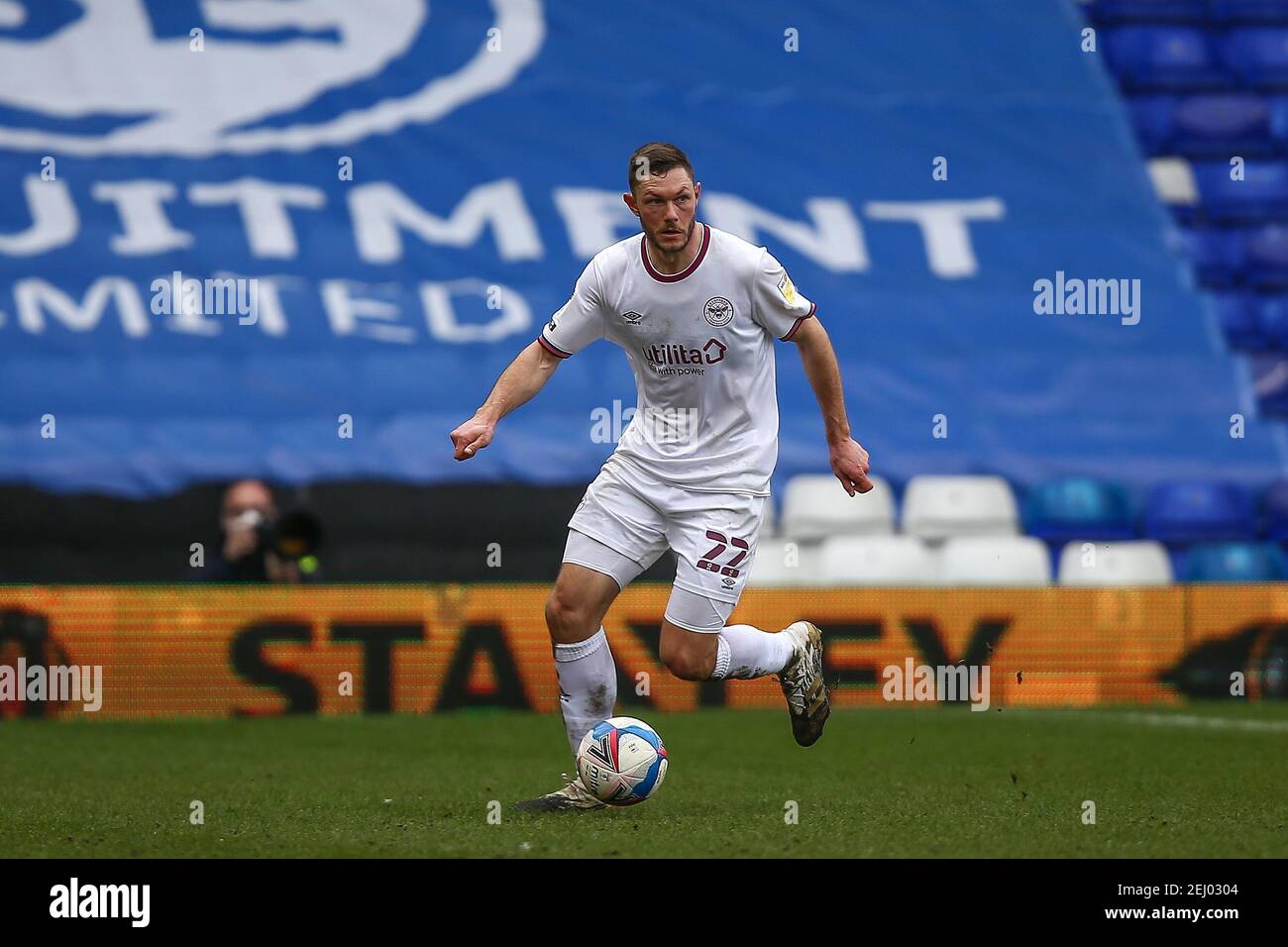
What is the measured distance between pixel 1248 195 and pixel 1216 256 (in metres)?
0.51

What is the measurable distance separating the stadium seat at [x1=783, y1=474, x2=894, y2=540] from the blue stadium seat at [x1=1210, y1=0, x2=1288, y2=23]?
489cm

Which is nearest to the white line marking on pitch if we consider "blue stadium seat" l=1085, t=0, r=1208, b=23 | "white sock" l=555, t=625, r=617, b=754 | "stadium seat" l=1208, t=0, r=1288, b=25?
"white sock" l=555, t=625, r=617, b=754

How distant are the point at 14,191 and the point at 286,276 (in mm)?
1944

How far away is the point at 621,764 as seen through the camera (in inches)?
220

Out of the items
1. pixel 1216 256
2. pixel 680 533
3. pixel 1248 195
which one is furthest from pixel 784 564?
pixel 680 533

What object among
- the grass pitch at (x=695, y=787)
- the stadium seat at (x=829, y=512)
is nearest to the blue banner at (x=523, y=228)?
the stadium seat at (x=829, y=512)

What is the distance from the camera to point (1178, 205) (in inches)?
536

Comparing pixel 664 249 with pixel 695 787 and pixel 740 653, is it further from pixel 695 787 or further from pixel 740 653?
pixel 695 787

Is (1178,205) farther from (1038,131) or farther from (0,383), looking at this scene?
(0,383)

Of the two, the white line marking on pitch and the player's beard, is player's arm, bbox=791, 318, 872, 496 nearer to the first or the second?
the player's beard

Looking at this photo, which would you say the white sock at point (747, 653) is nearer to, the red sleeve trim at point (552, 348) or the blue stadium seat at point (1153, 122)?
the red sleeve trim at point (552, 348)

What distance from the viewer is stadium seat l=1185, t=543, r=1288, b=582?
1196 cm
